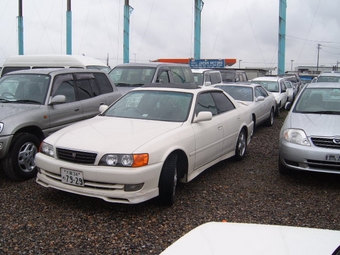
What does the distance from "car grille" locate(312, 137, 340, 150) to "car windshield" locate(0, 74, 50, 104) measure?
4.31 m

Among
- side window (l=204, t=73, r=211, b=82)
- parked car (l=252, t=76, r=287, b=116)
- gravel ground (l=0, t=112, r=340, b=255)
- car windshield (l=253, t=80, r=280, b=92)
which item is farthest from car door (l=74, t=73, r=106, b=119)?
car windshield (l=253, t=80, r=280, b=92)

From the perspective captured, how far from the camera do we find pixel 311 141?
537 centimetres

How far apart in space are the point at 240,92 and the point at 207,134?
5.46m

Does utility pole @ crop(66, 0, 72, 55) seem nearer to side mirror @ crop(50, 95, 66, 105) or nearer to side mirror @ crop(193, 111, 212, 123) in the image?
side mirror @ crop(50, 95, 66, 105)

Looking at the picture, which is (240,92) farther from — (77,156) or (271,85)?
(77,156)

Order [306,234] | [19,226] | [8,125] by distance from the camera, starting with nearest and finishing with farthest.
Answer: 1. [306,234]
2. [19,226]
3. [8,125]

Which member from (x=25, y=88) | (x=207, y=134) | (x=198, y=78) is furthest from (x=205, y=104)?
(x=198, y=78)

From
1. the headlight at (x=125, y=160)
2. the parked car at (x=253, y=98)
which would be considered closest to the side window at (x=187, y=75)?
the parked car at (x=253, y=98)

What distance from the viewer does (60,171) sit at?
4332 millimetres

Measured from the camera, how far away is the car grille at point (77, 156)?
4188 millimetres

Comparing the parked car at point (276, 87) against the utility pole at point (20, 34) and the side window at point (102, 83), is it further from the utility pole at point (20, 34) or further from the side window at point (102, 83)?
the utility pole at point (20, 34)

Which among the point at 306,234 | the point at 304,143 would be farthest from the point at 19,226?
the point at 304,143

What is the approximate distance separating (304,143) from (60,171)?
3400mm

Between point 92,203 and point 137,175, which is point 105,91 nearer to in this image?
point 92,203
